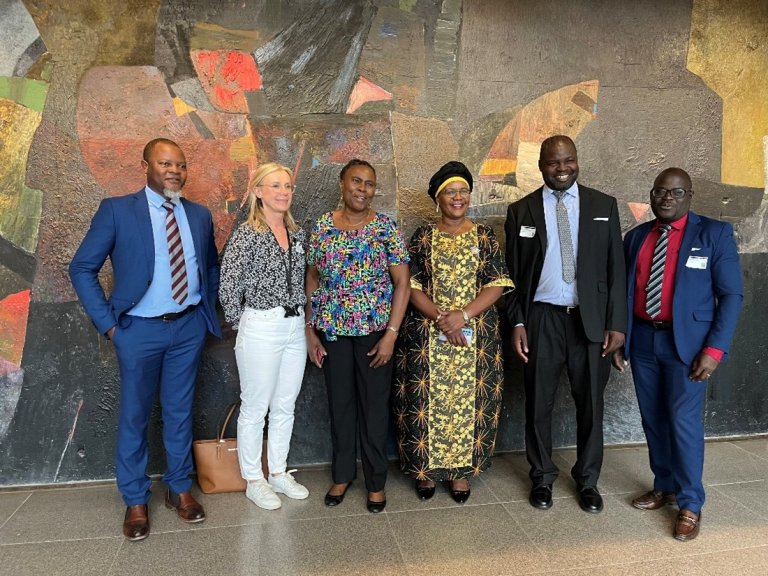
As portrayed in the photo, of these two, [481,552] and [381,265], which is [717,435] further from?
[381,265]

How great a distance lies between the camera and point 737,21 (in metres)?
3.67

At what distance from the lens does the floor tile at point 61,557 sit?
241 cm

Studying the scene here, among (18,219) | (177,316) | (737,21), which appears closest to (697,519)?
(177,316)

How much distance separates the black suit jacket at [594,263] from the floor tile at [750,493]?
131cm

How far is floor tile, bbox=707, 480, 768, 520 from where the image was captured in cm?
297

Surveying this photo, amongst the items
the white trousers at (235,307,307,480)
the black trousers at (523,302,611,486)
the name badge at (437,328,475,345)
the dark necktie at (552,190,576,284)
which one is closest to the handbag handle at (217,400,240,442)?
the white trousers at (235,307,307,480)

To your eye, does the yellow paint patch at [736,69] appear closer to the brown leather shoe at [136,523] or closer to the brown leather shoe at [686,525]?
the brown leather shoe at [686,525]

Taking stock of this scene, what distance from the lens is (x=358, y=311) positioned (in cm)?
273

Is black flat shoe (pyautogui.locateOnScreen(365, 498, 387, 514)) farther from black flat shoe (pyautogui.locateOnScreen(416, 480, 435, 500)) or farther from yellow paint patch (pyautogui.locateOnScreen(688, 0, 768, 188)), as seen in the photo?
yellow paint patch (pyautogui.locateOnScreen(688, 0, 768, 188))

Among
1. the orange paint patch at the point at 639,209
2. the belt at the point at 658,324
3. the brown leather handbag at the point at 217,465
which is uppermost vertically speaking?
the orange paint patch at the point at 639,209

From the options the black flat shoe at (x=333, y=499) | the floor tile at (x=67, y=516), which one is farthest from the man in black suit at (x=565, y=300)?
the floor tile at (x=67, y=516)

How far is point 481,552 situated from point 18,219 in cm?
318

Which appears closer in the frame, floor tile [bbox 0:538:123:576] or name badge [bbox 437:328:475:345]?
floor tile [bbox 0:538:123:576]

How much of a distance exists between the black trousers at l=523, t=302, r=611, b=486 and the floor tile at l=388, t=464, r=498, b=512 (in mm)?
329
